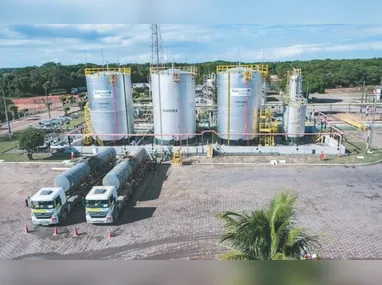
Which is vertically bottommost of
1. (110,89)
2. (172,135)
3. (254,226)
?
(172,135)

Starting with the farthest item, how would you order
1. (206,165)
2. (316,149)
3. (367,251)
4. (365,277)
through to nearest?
(316,149) < (206,165) < (367,251) < (365,277)

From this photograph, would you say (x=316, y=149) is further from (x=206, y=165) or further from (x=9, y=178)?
(x=9, y=178)

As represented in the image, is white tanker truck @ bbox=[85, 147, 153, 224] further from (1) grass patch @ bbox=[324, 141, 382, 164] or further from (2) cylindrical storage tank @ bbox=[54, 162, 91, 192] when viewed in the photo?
(1) grass patch @ bbox=[324, 141, 382, 164]

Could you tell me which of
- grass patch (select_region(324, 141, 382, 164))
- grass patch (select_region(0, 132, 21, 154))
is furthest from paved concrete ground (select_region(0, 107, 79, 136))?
grass patch (select_region(324, 141, 382, 164))

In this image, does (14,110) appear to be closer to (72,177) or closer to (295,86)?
(72,177)

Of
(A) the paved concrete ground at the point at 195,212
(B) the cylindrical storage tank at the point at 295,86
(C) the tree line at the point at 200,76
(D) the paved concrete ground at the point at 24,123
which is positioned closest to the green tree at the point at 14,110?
(D) the paved concrete ground at the point at 24,123

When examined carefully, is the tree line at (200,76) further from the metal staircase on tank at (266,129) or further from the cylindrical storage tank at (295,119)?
the metal staircase on tank at (266,129)

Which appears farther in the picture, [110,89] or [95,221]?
[110,89]

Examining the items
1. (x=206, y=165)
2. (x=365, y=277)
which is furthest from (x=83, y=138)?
(x=365, y=277)
